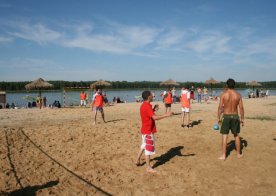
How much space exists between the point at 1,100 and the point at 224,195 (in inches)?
1040

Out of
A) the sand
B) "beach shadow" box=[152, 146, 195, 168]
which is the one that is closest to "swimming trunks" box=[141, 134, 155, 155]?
the sand

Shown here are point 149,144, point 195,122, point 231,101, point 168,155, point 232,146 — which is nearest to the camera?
point 149,144

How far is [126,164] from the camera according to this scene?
7.21 metres

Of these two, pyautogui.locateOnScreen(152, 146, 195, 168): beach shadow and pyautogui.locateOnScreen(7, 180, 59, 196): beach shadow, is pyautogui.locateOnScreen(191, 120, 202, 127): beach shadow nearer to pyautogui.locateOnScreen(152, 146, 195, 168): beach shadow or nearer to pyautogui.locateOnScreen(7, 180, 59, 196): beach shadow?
pyautogui.locateOnScreen(152, 146, 195, 168): beach shadow

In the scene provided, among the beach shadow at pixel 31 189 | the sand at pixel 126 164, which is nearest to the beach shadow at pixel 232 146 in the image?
the sand at pixel 126 164

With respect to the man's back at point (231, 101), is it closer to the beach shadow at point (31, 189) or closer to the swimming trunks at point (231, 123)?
the swimming trunks at point (231, 123)

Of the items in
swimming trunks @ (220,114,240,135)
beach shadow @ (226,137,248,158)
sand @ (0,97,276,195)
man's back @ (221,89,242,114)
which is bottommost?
sand @ (0,97,276,195)

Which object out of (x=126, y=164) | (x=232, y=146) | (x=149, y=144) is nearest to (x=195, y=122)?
(x=232, y=146)

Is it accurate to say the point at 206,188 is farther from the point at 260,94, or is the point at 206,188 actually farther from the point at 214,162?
the point at 260,94

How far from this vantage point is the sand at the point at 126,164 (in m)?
5.71

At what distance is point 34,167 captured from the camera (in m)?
6.89

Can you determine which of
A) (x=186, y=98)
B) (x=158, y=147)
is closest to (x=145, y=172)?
(x=158, y=147)

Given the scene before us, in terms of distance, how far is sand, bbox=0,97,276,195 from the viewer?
5711mm

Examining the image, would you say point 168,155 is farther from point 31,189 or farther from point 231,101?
point 31,189
